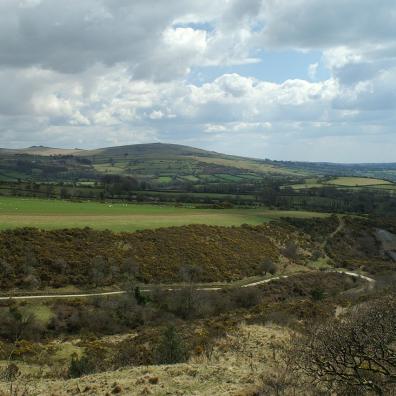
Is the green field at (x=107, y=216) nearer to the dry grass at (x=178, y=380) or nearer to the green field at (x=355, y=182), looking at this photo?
the dry grass at (x=178, y=380)

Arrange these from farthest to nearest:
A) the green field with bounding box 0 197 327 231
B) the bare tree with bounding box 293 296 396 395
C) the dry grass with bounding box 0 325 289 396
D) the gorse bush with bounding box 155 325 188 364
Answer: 1. the green field with bounding box 0 197 327 231
2. the gorse bush with bounding box 155 325 188 364
3. the dry grass with bounding box 0 325 289 396
4. the bare tree with bounding box 293 296 396 395

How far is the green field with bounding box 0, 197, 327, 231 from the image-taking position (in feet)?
200

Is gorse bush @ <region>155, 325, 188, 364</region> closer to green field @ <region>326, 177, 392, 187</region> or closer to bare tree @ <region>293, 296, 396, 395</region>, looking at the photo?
bare tree @ <region>293, 296, 396, 395</region>

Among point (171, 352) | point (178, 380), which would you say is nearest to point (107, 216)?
point (171, 352)

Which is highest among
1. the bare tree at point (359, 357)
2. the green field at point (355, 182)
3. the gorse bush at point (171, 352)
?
the bare tree at point (359, 357)

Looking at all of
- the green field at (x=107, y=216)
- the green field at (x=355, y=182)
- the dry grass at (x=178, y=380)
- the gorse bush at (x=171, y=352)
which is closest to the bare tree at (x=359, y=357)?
the dry grass at (x=178, y=380)

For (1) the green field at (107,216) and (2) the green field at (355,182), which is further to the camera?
(2) the green field at (355,182)

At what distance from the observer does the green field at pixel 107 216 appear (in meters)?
61.0

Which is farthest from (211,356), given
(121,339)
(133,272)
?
(133,272)

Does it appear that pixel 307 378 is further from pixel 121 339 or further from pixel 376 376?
pixel 121 339

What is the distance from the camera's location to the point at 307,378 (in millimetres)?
15672

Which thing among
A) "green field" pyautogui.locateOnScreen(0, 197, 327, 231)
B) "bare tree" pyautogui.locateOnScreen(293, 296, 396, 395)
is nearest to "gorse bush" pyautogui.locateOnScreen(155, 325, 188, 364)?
"bare tree" pyautogui.locateOnScreen(293, 296, 396, 395)

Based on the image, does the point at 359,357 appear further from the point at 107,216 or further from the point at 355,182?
the point at 355,182

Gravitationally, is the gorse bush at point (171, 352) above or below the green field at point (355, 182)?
below
